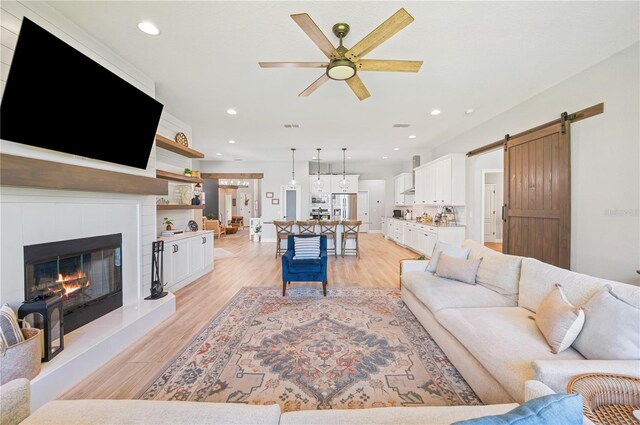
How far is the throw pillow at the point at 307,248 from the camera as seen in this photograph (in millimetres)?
3990

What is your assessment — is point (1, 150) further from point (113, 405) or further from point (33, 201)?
point (113, 405)

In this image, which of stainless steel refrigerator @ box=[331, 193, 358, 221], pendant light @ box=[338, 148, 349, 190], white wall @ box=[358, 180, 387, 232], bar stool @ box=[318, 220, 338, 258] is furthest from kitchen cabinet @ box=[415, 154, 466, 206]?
white wall @ box=[358, 180, 387, 232]

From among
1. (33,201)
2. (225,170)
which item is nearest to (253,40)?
(33,201)

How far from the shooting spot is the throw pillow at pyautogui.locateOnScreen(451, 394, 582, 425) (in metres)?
0.63

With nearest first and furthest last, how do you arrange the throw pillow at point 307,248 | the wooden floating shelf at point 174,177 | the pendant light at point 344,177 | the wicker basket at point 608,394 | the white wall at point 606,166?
the wicker basket at point 608,394 → the white wall at point 606,166 → the wooden floating shelf at point 174,177 → the throw pillow at point 307,248 → the pendant light at point 344,177

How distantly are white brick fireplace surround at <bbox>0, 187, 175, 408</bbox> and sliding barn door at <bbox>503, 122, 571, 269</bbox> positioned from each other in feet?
16.7

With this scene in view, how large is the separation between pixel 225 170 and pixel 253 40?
292 inches

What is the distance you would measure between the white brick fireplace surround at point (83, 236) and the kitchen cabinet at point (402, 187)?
300 inches

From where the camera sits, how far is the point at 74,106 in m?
2.18

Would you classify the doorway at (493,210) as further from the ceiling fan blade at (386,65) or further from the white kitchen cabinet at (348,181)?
the ceiling fan blade at (386,65)

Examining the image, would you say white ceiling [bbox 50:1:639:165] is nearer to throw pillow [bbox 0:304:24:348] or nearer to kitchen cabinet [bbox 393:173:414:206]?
throw pillow [bbox 0:304:24:348]

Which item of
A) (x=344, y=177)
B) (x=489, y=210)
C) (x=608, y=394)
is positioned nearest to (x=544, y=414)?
(x=608, y=394)

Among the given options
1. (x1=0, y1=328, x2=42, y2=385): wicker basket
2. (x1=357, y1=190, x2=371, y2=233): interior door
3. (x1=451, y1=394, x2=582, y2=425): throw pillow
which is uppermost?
(x1=357, y1=190, x2=371, y2=233): interior door

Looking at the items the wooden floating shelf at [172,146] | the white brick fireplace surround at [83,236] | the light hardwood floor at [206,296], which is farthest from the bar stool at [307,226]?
the white brick fireplace surround at [83,236]
